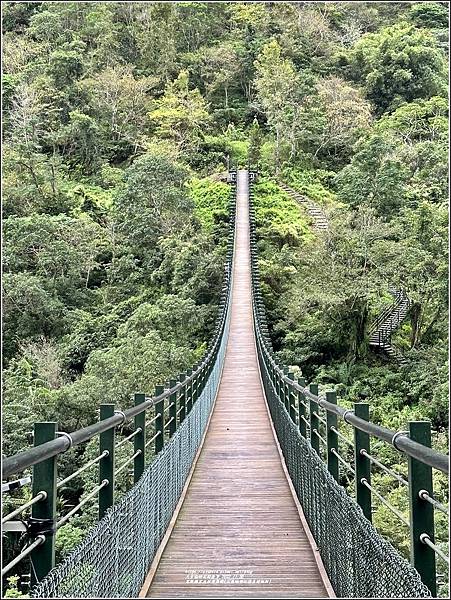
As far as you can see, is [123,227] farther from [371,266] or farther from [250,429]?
[250,429]

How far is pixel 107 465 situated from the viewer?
2.65 m

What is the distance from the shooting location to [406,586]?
5.85 feet

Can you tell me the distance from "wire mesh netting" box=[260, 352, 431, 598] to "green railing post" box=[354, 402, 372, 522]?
65mm

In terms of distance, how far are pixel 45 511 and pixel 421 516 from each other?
102 cm

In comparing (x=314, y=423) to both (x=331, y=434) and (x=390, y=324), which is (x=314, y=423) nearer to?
(x=331, y=434)

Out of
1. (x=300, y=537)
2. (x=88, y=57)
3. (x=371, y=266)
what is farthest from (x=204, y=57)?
(x=300, y=537)

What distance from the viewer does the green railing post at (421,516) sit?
1.86m

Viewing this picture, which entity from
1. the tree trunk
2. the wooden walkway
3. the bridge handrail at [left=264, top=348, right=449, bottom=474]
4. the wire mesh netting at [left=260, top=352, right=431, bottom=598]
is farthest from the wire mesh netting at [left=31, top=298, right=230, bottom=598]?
the tree trunk

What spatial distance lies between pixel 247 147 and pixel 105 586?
31781 millimetres

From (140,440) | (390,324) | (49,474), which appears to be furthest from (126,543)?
(390,324)

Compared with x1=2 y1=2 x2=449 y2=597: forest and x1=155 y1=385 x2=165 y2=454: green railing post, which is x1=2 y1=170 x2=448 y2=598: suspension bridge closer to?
x1=155 y1=385 x2=165 y2=454: green railing post

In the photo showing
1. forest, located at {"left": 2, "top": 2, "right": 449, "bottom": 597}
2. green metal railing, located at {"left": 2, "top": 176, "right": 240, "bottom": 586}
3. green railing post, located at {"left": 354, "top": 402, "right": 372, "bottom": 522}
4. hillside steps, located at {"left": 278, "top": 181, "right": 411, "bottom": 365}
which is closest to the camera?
green metal railing, located at {"left": 2, "top": 176, "right": 240, "bottom": 586}

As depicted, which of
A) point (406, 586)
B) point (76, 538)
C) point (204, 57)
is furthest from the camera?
point (204, 57)

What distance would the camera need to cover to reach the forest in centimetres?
1307
